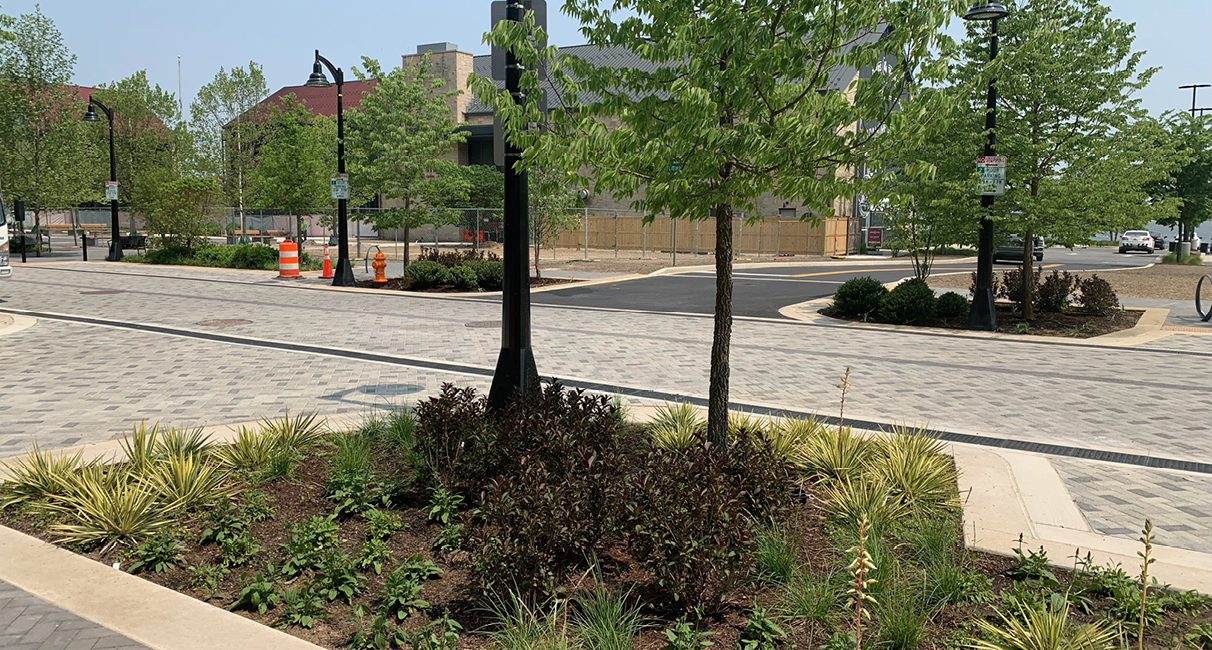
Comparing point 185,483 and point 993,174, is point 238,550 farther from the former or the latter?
point 993,174

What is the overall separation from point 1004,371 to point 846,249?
3784 centimetres

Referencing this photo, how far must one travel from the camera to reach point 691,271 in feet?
105

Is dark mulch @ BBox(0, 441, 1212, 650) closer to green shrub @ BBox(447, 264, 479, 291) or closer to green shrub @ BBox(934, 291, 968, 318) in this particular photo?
green shrub @ BBox(934, 291, 968, 318)

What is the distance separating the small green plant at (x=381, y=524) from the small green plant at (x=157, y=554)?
96cm

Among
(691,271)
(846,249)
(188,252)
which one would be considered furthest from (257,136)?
(846,249)

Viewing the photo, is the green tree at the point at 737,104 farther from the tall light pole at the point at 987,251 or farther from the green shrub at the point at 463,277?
the green shrub at the point at 463,277

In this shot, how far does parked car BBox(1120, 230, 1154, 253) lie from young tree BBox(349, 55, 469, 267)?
52.5 m

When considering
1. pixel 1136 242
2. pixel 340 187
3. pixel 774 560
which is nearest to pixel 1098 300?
pixel 774 560

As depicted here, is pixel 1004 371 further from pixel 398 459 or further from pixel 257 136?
pixel 257 136

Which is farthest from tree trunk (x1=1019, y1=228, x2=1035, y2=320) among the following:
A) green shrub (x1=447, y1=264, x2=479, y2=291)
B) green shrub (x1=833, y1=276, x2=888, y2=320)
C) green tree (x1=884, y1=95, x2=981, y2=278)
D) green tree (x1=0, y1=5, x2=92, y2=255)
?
green tree (x1=0, y1=5, x2=92, y2=255)

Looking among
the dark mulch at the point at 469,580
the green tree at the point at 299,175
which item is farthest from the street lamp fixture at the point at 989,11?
the green tree at the point at 299,175

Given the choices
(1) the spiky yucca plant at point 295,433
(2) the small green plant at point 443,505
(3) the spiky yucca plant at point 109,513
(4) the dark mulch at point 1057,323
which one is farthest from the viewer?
(4) the dark mulch at point 1057,323

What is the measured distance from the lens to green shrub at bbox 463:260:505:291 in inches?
904

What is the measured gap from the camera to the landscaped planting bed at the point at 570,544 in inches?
155
